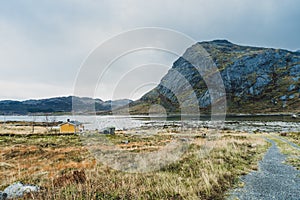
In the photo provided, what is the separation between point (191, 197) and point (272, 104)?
7842 inches

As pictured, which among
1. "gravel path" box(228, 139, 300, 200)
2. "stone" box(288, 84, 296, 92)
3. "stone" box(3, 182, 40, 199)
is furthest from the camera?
"stone" box(288, 84, 296, 92)

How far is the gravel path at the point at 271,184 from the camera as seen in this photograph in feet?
29.3

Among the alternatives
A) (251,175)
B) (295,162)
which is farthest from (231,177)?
(295,162)

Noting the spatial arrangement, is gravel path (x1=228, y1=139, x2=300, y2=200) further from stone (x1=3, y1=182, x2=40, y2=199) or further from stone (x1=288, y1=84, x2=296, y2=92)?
stone (x1=288, y1=84, x2=296, y2=92)

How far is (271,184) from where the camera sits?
10531 millimetres

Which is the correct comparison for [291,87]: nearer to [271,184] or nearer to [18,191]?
[271,184]

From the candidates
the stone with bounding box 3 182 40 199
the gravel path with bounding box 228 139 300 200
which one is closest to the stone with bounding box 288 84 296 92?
the gravel path with bounding box 228 139 300 200

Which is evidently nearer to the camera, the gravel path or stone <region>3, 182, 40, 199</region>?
the gravel path

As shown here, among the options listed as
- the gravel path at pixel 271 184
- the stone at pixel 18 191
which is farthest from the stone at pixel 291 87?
the stone at pixel 18 191

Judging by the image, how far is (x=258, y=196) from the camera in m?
8.84

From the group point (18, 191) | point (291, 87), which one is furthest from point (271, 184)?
point (291, 87)

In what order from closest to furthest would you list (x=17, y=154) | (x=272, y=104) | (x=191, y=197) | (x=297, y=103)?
(x=191, y=197) < (x=17, y=154) < (x=297, y=103) < (x=272, y=104)

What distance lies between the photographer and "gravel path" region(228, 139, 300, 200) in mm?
8945

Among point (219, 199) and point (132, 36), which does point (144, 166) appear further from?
point (132, 36)
